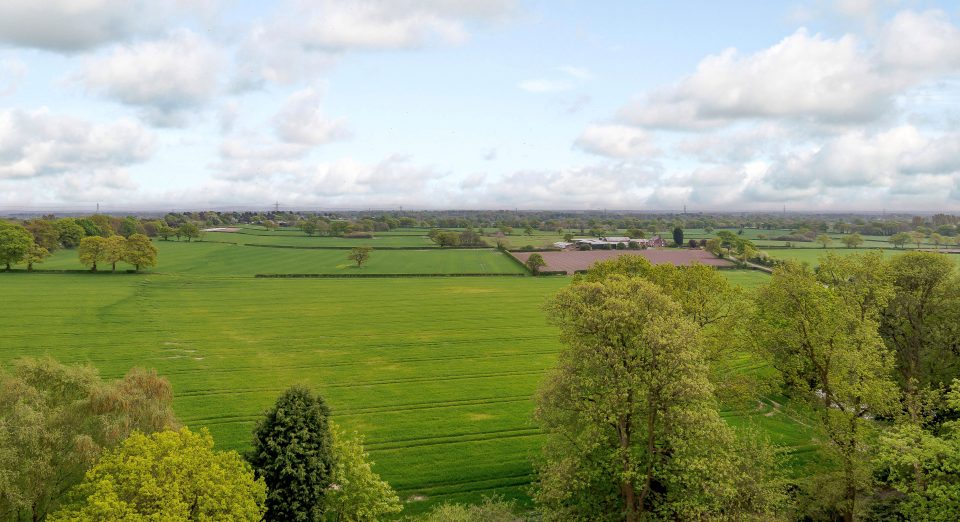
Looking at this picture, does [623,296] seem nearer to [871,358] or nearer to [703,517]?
[703,517]

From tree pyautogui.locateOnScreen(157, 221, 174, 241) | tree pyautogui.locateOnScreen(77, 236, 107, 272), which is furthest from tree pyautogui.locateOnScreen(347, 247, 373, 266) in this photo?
tree pyautogui.locateOnScreen(157, 221, 174, 241)

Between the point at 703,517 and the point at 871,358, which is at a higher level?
the point at 871,358

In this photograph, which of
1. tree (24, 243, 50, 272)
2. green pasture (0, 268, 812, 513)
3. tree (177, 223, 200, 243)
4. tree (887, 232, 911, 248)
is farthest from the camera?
tree (177, 223, 200, 243)

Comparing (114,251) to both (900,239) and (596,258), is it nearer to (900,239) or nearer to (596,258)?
(596,258)

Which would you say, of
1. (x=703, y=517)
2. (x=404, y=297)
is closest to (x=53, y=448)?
(x=703, y=517)

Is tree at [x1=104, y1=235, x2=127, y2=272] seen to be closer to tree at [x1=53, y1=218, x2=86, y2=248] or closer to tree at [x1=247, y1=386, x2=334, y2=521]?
tree at [x1=53, y1=218, x2=86, y2=248]

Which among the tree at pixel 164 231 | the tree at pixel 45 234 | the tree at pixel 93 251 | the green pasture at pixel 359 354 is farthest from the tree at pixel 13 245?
the tree at pixel 164 231
